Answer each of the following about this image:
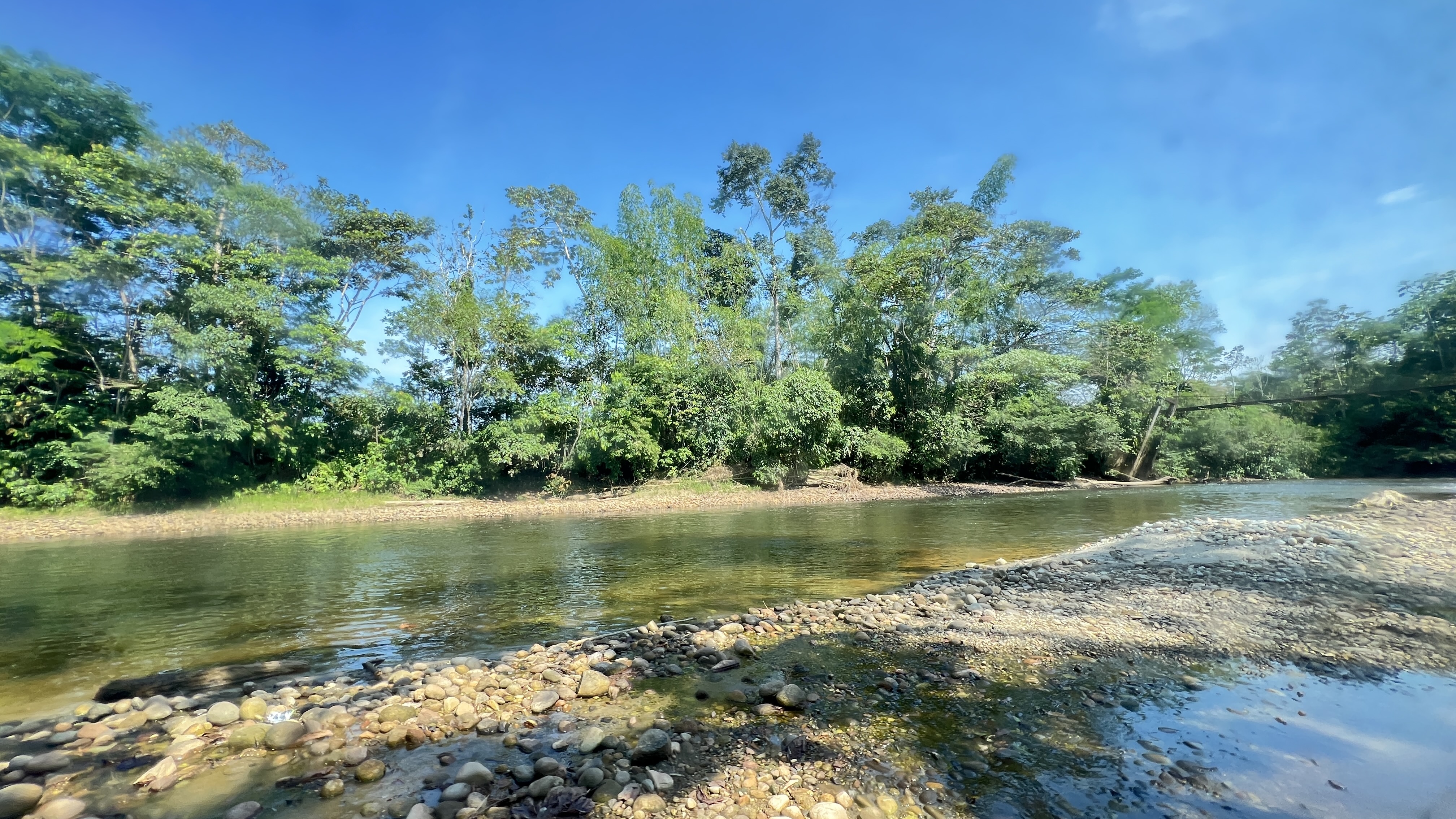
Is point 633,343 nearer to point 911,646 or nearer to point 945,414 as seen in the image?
point 945,414

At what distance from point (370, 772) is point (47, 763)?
2273 millimetres

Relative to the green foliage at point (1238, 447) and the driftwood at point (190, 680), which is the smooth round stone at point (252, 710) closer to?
the driftwood at point (190, 680)

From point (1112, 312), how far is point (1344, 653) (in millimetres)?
43297

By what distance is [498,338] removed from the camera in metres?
26.7

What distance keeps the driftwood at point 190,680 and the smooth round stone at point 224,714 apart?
114cm

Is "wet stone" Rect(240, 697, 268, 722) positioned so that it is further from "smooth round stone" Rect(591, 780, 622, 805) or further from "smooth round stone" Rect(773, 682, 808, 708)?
"smooth round stone" Rect(773, 682, 808, 708)

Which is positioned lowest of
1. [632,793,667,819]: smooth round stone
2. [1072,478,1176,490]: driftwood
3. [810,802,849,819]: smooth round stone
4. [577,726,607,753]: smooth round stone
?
[1072,478,1176,490]: driftwood

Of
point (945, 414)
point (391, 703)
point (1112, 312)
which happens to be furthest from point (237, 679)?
point (1112, 312)

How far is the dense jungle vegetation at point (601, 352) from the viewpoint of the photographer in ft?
66.1

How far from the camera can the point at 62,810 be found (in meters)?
3.18

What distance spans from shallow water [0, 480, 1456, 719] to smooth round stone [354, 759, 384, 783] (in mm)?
2682

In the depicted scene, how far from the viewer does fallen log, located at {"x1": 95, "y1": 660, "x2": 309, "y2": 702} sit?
5.12m

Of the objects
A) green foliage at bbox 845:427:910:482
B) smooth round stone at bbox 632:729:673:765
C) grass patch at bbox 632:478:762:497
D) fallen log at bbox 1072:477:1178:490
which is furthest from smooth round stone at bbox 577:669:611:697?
fallen log at bbox 1072:477:1178:490

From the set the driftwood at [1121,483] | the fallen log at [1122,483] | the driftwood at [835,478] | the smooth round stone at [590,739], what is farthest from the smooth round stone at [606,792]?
the fallen log at [1122,483]
